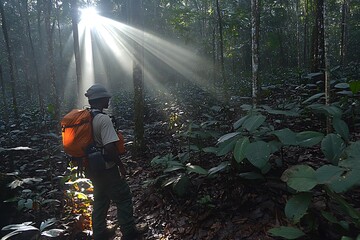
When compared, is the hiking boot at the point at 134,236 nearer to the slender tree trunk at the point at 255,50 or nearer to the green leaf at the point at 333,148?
the green leaf at the point at 333,148

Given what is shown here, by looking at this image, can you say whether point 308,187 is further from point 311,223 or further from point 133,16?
point 133,16

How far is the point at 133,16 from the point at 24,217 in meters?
4.52

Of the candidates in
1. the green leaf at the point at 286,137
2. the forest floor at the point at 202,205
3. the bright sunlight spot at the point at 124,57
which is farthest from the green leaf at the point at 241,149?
the bright sunlight spot at the point at 124,57

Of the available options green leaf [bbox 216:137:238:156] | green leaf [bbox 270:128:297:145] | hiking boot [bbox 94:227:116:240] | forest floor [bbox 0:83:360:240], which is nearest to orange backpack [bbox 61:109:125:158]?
forest floor [bbox 0:83:360:240]

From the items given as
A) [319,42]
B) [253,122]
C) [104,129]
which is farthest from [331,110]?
[319,42]

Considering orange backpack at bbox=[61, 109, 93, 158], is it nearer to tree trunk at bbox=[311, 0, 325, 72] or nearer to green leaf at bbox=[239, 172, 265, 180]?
green leaf at bbox=[239, 172, 265, 180]

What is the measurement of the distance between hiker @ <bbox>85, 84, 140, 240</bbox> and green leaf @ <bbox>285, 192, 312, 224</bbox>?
2.14 meters

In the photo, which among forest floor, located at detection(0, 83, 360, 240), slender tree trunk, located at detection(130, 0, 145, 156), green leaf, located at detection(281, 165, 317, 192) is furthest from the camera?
slender tree trunk, located at detection(130, 0, 145, 156)

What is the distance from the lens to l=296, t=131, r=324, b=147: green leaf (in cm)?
241

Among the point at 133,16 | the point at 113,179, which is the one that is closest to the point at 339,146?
the point at 113,179

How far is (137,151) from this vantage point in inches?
258

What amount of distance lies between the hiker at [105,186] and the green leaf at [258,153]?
1.69 m

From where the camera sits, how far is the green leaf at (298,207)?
1.93m

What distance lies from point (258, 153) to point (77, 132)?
2.09 meters
